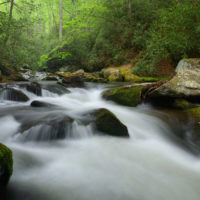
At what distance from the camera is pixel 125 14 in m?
15.1

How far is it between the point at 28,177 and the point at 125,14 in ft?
53.5

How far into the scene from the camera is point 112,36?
15883mm

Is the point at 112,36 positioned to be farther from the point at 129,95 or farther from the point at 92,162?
the point at 92,162

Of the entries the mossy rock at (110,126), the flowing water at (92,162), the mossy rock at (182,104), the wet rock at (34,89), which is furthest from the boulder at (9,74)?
the mossy rock at (182,104)

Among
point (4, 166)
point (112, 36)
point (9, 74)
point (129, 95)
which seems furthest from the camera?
point (112, 36)

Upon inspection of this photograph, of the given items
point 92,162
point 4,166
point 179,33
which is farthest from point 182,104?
point 179,33

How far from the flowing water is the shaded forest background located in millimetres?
6554

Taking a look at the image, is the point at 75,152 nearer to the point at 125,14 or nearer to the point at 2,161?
the point at 2,161

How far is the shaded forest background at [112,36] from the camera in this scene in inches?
338

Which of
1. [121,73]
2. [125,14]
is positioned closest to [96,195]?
[121,73]

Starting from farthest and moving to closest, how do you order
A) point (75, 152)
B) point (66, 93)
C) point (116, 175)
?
point (66, 93)
point (75, 152)
point (116, 175)

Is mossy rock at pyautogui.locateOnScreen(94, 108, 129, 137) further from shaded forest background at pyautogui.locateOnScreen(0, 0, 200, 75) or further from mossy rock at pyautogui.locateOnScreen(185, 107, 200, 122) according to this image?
shaded forest background at pyautogui.locateOnScreen(0, 0, 200, 75)

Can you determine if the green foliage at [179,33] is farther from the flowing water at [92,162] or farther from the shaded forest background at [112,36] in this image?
the flowing water at [92,162]

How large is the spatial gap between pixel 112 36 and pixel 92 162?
15.3 m
